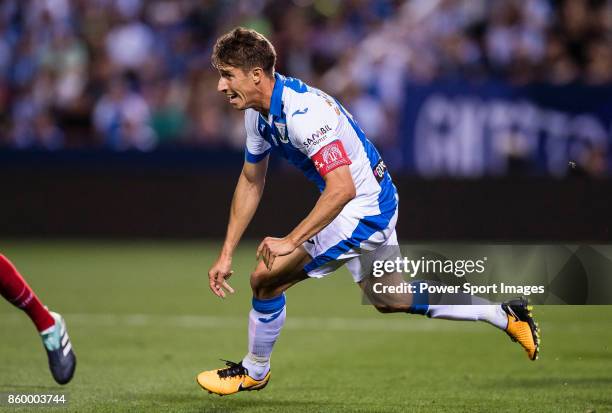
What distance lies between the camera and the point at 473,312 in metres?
6.41

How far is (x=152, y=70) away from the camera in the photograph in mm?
16906

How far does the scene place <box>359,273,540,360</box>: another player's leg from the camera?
20.8ft

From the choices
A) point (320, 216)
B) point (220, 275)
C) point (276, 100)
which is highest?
point (276, 100)

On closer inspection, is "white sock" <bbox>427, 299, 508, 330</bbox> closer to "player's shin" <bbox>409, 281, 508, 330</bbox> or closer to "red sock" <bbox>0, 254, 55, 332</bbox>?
"player's shin" <bbox>409, 281, 508, 330</bbox>

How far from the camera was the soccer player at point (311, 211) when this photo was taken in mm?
5754

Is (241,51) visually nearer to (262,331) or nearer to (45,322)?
(262,331)

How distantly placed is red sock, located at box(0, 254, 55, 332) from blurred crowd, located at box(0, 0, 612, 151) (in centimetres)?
896

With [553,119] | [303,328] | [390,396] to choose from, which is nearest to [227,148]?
[553,119]

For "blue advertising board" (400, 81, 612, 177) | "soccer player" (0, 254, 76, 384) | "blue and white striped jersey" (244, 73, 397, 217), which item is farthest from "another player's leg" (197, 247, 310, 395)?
"blue advertising board" (400, 81, 612, 177)

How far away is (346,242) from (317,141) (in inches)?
28.8

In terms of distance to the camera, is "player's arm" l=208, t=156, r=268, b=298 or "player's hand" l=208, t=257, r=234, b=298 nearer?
"player's hand" l=208, t=257, r=234, b=298

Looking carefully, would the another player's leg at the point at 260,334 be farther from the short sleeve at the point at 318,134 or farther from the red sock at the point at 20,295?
the red sock at the point at 20,295

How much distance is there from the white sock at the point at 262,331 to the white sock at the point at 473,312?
89 cm

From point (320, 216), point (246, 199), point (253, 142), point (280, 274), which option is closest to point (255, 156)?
point (253, 142)
